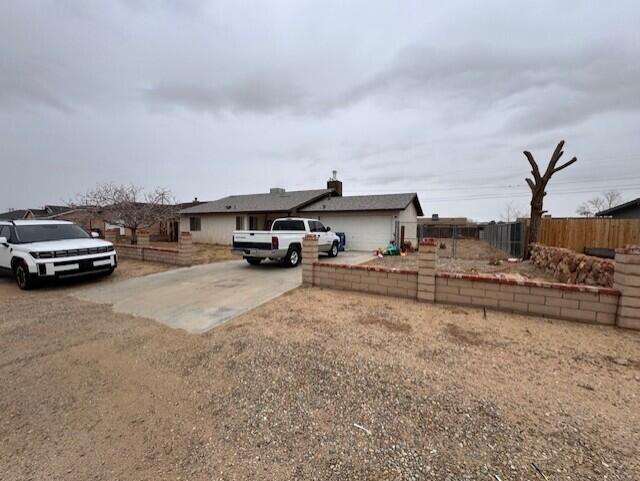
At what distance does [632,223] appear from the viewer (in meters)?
10.7

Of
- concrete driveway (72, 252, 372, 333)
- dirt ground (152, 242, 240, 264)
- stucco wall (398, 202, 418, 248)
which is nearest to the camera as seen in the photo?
concrete driveway (72, 252, 372, 333)

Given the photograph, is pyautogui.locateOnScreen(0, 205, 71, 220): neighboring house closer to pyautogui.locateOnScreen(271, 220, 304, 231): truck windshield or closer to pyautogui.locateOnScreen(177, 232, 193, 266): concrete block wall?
pyautogui.locateOnScreen(177, 232, 193, 266): concrete block wall

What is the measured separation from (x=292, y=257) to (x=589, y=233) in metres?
11.4

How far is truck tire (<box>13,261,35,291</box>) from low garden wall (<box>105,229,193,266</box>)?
403 cm

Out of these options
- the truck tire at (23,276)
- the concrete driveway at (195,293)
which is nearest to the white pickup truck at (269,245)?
the concrete driveway at (195,293)

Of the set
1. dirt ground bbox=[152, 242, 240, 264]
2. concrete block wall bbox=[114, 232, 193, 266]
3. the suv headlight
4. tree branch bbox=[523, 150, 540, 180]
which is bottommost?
dirt ground bbox=[152, 242, 240, 264]

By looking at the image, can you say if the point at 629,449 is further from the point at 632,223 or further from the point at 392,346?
the point at 632,223

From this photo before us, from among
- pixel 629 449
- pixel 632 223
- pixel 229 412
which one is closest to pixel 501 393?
pixel 629 449

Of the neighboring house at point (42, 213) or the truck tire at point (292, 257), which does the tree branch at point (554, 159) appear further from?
the neighboring house at point (42, 213)

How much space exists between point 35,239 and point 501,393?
33.2 ft

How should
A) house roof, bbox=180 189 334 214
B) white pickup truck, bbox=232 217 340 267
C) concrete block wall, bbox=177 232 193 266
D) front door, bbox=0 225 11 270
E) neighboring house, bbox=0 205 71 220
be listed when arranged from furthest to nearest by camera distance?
neighboring house, bbox=0 205 71 220 < house roof, bbox=180 189 334 214 < concrete block wall, bbox=177 232 193 266 < white pickup truck, bbox=232 217 340 267 < front door, bbox=0 225 11 270

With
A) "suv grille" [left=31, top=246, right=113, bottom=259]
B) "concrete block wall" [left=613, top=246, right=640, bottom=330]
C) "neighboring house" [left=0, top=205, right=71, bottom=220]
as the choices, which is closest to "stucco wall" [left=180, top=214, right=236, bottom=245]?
"suv grille" [left=31, top=246, right=113, bottom=259]

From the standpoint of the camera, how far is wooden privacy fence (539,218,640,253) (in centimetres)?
1083

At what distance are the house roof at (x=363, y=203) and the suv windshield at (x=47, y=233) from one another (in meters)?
11.3
